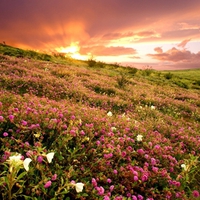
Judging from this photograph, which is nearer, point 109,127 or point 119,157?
point 119,157

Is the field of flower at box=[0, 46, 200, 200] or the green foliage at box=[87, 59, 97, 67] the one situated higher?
the green foliage at box=[87, 59, 97, 67]

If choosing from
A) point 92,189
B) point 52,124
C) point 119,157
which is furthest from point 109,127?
point 92,189

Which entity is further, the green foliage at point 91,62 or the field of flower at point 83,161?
the green foliage at point 91,62

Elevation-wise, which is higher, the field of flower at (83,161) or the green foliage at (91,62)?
the green foliage at (91,62)

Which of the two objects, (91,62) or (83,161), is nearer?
(83,161)

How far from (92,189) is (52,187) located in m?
0.69

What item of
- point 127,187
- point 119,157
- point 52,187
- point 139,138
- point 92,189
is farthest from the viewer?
point 139,138

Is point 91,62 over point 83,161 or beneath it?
over

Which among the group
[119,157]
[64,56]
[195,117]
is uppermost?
[64,56]

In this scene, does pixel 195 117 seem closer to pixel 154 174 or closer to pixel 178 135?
pixel 178 135

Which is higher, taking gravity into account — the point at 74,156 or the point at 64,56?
the point at 64,56

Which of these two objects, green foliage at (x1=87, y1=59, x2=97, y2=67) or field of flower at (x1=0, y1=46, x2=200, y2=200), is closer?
field of flower at (x1=0, y1=46, x2=200, y2=200)

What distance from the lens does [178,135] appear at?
7.43 meters

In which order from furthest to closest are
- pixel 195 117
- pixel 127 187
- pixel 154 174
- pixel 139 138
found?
pixel 195 117 < pixel 139 138 < pixel 154 174 < pixel 127 187
